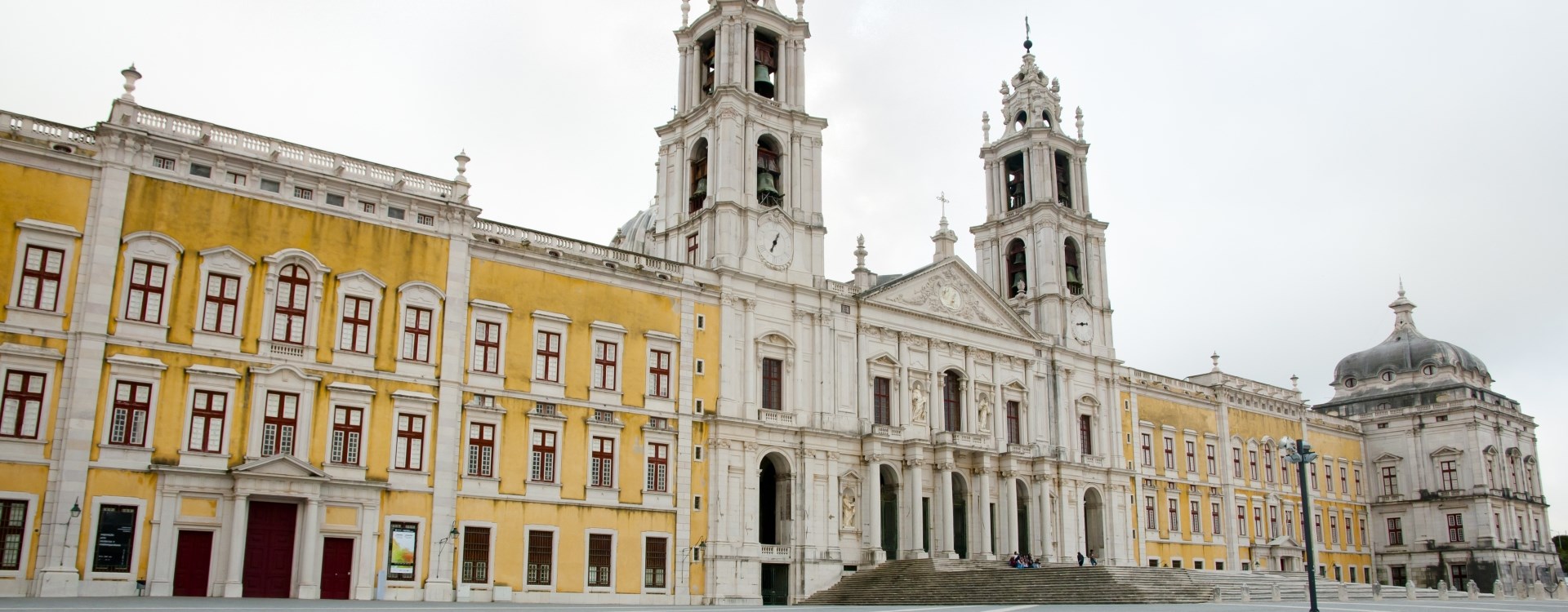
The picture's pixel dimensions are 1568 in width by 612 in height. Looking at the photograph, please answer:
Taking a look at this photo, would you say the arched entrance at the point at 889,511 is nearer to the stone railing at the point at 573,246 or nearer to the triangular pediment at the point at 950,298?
the triangular pediment at the point at 950,298

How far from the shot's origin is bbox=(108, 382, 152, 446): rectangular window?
3036cm

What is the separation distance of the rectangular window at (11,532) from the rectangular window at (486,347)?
38.4ft

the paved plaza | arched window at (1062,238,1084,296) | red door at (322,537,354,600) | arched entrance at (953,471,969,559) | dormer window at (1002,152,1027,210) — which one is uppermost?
dormer window at (1002,152,1027,210)

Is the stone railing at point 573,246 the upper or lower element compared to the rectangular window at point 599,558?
upper

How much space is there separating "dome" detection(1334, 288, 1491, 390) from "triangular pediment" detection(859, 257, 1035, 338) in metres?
32.0

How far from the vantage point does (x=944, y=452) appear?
46219 mm

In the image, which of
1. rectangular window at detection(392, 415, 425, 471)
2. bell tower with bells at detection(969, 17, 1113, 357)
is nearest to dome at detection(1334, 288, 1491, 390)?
bell tower with bells at detection(969, 17, 1113, 357)

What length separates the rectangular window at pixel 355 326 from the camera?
34.2 meters

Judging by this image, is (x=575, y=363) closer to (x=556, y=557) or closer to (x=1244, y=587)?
(x=556, y=557)

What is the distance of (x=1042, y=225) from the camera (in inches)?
2218

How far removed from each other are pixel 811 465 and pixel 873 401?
4.21m

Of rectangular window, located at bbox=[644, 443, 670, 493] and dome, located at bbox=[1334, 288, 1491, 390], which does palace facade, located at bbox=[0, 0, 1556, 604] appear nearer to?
rectangular window, located at bbox=[644, 443, 670, 493]

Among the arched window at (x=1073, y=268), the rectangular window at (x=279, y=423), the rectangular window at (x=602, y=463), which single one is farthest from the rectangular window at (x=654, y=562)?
the arched window at (x=1073, y=268)

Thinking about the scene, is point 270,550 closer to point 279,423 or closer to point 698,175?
point 279,423
